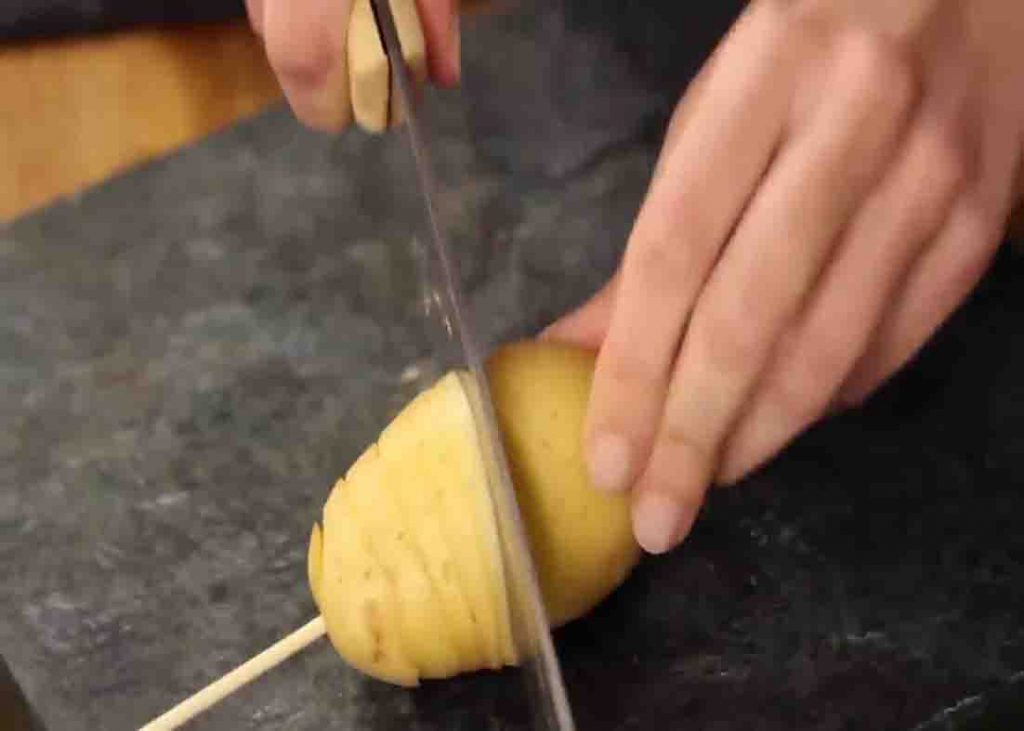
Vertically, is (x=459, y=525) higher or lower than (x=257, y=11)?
lower

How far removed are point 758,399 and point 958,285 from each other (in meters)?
0.09

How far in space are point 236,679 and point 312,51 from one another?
0.25 meters

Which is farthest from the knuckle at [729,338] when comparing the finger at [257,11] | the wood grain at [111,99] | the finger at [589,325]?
the wood grain at [111,99]

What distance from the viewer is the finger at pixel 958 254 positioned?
566 mm

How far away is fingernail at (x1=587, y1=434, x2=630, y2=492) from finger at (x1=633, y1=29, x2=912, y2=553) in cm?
4

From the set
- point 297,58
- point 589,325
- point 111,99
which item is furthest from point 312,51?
point 111,99

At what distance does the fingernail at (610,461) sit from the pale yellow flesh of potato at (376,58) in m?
0.17

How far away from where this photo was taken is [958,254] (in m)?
0.57

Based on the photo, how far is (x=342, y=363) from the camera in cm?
80

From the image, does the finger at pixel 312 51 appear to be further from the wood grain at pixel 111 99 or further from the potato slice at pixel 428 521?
the wood grain at pixel 111 99

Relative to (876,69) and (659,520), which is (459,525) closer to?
(659,520)

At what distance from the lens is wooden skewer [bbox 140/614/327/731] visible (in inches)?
24.7

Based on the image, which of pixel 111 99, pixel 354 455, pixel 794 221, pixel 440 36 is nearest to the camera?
pixel 794 221

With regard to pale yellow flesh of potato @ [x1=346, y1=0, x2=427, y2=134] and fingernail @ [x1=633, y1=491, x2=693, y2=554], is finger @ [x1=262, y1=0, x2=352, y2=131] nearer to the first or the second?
pale yellow flesh of potato @ [x1=346, y1=0, x2=427, y2=134]
